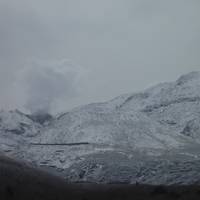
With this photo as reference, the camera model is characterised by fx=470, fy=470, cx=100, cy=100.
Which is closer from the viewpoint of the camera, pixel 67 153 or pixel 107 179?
pixel 107 179

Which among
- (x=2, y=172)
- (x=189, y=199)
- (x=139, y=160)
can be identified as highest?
(x=139, y=160)

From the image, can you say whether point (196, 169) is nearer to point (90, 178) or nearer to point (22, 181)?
point (90, 178)

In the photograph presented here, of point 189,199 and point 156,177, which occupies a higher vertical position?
point 156,177

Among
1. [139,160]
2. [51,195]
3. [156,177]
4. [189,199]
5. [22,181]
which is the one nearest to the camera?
[189,199]

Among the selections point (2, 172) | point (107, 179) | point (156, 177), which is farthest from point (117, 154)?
point (2, 172)

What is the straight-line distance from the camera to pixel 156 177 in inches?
5374

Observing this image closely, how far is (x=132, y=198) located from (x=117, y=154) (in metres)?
130

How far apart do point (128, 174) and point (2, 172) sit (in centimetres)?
6525

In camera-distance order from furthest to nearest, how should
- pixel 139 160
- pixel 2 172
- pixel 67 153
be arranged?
pixel 67 153 < pixel 139 160 < pixel 2 172

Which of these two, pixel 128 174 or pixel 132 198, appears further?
pixel 128 174

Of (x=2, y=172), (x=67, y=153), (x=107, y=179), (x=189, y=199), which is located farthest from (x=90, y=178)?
(x=189, y=199)

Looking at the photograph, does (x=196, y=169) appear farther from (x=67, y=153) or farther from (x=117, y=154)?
(x=67, y=153)

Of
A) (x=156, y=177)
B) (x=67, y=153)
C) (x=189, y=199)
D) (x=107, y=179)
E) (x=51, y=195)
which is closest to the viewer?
(x=189, y=199)

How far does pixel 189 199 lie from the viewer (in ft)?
163
